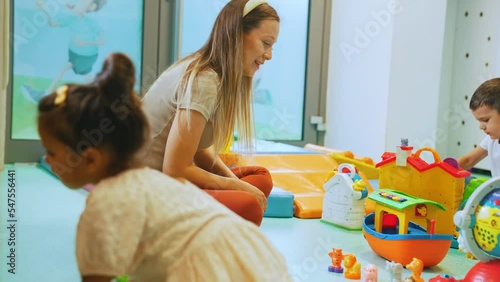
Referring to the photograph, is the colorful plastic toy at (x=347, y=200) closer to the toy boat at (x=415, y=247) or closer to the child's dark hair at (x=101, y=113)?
the toy boat at (x=415, y=247)

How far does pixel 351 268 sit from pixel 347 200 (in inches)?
22.0

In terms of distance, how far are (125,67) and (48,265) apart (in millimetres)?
871

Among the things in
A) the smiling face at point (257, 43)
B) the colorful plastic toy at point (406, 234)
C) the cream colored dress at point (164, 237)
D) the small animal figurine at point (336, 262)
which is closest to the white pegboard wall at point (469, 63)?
the colorful plastic toy at point (406, 234)

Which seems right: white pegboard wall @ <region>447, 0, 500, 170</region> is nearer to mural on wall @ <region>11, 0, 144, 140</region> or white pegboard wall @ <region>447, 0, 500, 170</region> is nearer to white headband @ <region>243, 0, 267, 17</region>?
mural on wall @ <region>11, 0, 144, 140</region>

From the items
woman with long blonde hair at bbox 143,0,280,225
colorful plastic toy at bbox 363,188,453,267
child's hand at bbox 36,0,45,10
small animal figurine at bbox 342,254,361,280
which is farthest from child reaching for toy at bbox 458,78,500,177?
child's hand at bbox 36,0,45,10

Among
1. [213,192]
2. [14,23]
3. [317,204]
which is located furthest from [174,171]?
[14,23]

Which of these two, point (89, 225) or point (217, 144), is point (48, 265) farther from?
point (89, 225)

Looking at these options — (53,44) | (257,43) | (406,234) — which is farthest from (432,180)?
(53,44)

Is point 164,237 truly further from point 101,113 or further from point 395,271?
point 395,271

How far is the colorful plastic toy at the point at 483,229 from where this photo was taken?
1286 mm

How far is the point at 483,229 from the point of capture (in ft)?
4.24

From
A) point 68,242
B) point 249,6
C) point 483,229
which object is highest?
point 249,6

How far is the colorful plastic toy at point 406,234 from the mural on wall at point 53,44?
5.97ft

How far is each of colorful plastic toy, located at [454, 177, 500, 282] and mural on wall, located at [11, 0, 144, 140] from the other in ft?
7.13
